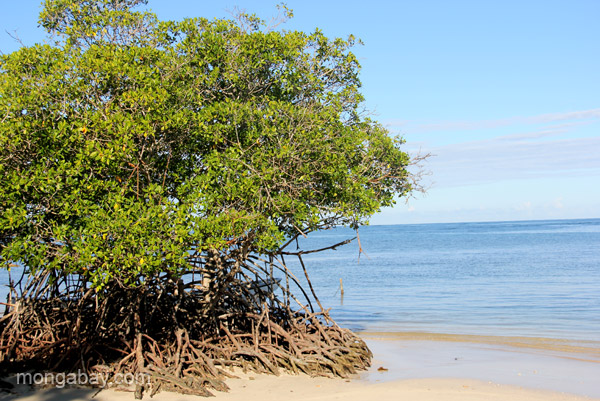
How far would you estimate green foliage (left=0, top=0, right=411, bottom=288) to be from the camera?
7254 mm

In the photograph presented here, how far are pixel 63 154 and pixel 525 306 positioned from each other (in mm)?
15410

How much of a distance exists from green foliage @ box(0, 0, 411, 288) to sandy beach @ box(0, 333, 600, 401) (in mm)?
2015

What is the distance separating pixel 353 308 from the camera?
19156mm

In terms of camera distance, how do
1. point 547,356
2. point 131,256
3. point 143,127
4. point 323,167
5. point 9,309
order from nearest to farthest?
point 131,256
point 143,127
point 323,167
point 9,309
point 547,356

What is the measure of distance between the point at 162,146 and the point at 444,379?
19.0 feet

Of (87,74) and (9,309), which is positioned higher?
(87,74)

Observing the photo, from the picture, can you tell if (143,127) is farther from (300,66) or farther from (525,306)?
(525,306)

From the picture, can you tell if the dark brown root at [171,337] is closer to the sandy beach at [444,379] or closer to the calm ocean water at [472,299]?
the sandy beach at [444,379]

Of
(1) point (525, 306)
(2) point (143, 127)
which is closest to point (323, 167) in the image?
(2) point (143, 127)

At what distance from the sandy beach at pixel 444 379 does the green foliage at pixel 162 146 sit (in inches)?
79.3

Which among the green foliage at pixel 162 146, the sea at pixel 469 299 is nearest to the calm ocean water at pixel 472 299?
the sea at pixel 469 299

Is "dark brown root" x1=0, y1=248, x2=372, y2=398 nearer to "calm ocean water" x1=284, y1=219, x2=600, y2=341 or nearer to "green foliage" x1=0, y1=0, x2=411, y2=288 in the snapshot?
"green foliage" x1=0, y1=0, x2=411, y2=288

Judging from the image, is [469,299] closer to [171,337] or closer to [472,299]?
[472,299]

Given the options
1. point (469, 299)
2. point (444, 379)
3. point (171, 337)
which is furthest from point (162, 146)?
point (469, 299)
